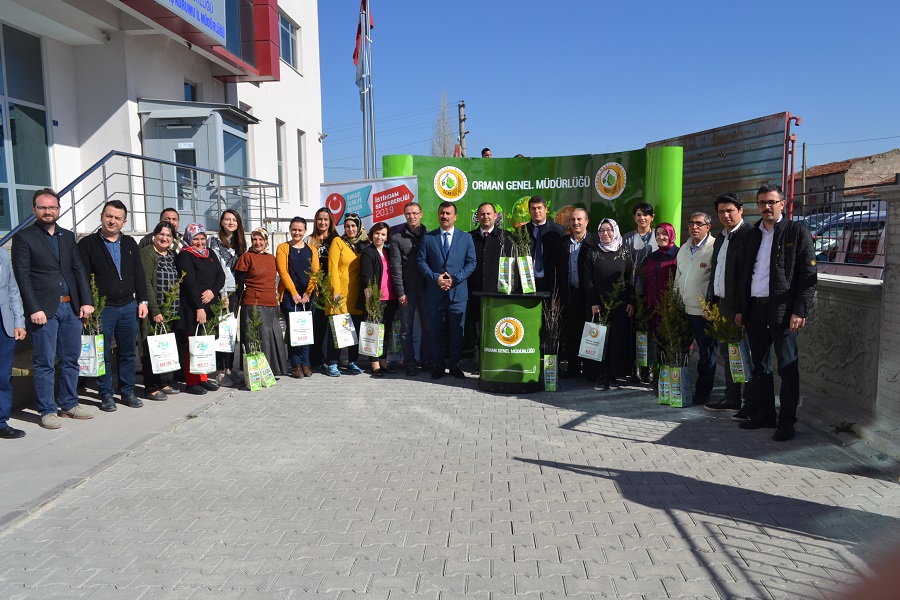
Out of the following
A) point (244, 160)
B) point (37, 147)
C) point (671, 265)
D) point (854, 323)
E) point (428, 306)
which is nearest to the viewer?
point (854, 323)

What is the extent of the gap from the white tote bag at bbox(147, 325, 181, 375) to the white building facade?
3.20 metres

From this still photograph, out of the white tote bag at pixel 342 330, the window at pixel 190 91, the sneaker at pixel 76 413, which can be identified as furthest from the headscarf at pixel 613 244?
the window at pixel 190 91

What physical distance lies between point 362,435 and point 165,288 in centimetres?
298

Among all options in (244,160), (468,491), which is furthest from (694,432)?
(244,160)

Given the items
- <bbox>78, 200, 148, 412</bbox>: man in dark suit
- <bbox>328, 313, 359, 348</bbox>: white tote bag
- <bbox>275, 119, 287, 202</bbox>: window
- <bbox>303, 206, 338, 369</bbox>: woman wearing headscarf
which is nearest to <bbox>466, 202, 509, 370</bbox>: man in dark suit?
<bbox>328, 313, 359, 348</bbox>: white tote bag

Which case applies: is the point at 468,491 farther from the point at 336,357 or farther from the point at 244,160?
the point at 244,160

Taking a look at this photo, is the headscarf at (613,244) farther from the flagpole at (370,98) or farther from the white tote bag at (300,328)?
the flagpole at (370,98)

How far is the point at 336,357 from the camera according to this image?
8945 mm

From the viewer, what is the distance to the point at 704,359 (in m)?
7.07

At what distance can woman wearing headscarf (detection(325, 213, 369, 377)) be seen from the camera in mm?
8500

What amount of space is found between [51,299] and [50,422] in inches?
44.7

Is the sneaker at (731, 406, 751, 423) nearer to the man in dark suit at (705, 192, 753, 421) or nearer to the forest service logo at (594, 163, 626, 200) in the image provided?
the man in dark suit at (705, 192, 753, 421)

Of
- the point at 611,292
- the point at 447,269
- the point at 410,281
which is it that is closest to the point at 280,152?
the point at 410,281

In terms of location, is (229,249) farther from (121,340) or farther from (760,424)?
(760,424)
